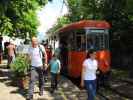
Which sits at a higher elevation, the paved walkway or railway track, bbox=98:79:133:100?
the paved walkway

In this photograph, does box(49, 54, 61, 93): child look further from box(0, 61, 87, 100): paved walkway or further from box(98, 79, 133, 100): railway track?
box(98, 79, 133, 100): railway track

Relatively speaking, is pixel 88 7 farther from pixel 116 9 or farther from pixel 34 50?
pixel 34 50

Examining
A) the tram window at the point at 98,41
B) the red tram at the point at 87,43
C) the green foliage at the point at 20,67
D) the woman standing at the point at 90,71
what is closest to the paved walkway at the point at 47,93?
the green foliage at the point at 20,67

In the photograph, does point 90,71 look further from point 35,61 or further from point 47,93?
point 47,93

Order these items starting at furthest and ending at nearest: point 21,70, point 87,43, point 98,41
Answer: point 98,41
point 87,43
point 21,70

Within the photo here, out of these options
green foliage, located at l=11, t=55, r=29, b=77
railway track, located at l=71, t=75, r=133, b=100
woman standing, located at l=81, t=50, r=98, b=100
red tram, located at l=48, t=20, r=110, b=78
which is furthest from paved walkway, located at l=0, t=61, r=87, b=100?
woman standing, located at l=81, t=50, r=98, b=100

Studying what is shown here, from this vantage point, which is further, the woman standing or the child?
the child

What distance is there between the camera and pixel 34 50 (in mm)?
15672

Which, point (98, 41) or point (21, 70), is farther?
point (98, 41)

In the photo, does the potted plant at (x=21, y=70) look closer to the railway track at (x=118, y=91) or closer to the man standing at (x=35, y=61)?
the man standing at (x=35, y=61)

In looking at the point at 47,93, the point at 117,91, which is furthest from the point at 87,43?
the point at 47,93

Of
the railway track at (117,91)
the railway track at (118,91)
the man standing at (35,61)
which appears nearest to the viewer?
the man standing at (35,61)

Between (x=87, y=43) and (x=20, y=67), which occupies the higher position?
(x=87, y=43)

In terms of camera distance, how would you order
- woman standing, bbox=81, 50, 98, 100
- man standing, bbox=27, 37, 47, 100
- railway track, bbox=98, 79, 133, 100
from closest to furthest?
woman standing, bbox=81, 50, 98, 100
man standing, bbox=27, 37, 47, 100
railway track, bbox=98, 79, 133, 100
